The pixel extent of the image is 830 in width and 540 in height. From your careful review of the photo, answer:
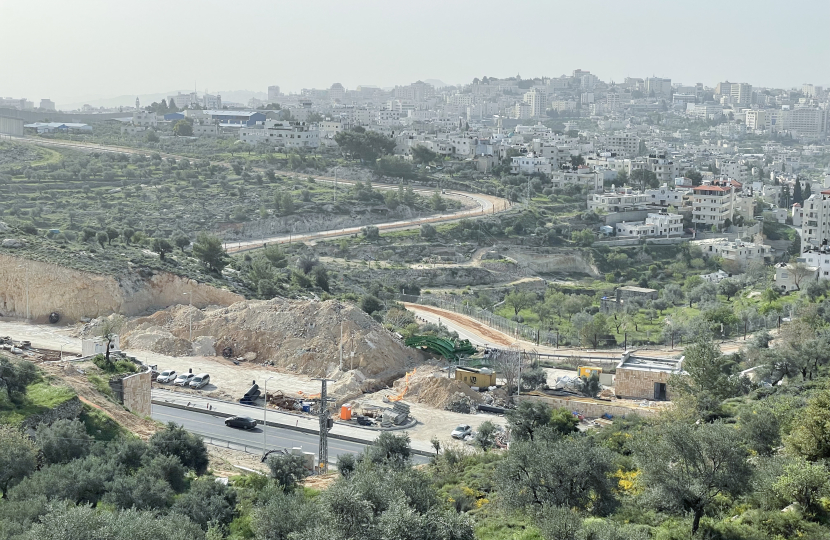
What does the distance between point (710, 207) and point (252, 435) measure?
5433cm

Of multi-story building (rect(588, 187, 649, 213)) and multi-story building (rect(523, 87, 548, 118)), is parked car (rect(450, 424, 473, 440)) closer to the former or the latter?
multi-story building (rect(588, 187, 649, 213))

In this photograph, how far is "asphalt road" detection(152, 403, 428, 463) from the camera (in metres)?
24.9

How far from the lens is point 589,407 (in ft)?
97.5

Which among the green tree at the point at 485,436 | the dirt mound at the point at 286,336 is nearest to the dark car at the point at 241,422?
the dirt mound at the point at 286,336

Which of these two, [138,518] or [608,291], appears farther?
[608,291]

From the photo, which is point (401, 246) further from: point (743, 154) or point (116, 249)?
point (743, 154)

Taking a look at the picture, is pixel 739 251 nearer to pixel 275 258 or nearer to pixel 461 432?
pixel 275 258

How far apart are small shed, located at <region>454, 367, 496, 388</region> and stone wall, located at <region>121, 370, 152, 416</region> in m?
10.3

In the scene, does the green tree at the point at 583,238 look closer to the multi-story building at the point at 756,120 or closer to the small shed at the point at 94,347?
the small shed at the point at 94,347

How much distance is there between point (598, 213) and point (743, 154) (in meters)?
84.3

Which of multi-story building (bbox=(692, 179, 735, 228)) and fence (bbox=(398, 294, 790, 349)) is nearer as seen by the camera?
fence (bbox=(398, 294, 790, 349))

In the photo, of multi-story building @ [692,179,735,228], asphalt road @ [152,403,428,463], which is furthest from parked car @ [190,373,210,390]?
multi-story building @ [692,179,735,228]

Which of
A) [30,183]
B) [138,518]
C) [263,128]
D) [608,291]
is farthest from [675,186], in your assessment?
[138,518]

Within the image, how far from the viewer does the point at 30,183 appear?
6569 centimetres
